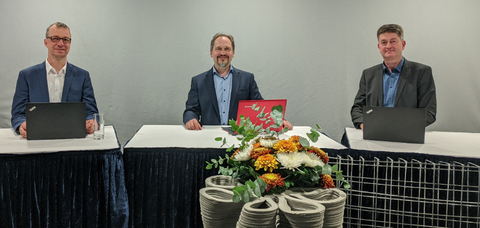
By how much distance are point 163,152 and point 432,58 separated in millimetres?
3340

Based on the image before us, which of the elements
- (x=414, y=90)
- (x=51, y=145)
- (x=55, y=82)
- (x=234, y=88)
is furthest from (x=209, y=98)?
(x=414, y=90)

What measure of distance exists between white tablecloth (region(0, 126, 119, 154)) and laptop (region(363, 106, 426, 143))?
58.6 inches

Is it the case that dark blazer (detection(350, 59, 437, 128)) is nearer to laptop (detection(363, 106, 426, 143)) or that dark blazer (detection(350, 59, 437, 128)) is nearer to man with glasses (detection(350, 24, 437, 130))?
man with glasses (detection(350, 24, 437, 130))

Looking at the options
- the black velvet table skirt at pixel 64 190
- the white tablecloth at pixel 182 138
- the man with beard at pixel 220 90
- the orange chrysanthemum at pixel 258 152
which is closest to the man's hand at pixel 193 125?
the white tablecloth at pixel 182 138

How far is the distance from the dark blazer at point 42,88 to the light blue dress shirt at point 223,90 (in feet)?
A: 3.46

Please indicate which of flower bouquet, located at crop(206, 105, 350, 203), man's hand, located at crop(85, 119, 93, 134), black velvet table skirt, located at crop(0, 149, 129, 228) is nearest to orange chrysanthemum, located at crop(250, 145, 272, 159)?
flower bouquet, located at crop(206, 105, 350, 203)

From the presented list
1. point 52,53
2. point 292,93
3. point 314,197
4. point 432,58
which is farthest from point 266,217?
point 432,58

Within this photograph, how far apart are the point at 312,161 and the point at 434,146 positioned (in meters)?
1.14

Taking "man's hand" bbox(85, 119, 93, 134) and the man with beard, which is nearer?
"man's hand" bbox(85, 119, 93, 134)

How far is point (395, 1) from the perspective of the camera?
3625 millimetres

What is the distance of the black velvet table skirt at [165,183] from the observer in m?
1.68

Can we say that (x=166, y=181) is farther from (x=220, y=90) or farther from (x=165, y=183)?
(x=220, y=90)

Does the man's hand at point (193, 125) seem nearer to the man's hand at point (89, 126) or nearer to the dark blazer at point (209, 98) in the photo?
the dark blazer at point (209, 98)

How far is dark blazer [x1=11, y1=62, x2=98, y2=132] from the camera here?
89.3 inches
